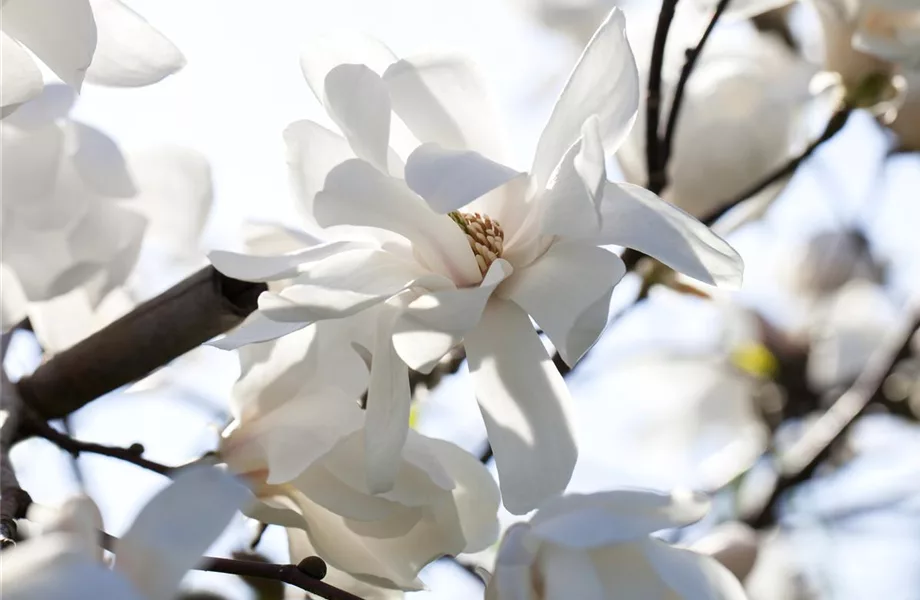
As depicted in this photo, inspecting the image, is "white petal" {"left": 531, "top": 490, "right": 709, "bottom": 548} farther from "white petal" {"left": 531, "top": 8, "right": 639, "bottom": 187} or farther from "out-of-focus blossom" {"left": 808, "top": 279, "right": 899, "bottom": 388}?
"out-of-focus blossom" {"left": 808, "top": 279, "right": 899, "bottom": 388}

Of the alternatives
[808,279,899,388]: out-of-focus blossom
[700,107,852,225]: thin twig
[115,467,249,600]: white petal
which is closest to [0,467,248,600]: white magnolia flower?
[115,467,249,600]: white petal

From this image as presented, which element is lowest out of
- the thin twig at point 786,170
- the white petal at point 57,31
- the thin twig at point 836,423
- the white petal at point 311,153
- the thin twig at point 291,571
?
the thin twig at point 836,423

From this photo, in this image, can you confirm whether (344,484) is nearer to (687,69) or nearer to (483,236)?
(483,236)

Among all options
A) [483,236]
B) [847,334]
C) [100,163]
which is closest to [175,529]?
[483,236]

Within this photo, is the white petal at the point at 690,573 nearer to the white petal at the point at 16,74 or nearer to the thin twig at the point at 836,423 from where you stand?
the white petal at the point at 16,74

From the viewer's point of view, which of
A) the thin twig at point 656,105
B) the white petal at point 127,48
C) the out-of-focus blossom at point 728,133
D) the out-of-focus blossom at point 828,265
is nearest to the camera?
the white petal at point 127,48

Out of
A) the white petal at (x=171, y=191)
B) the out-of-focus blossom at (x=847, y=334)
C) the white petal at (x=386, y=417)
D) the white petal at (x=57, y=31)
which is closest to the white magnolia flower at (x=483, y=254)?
the white petal at (x=386, y=417)

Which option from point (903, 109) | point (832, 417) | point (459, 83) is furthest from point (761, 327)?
point (459, 83)
